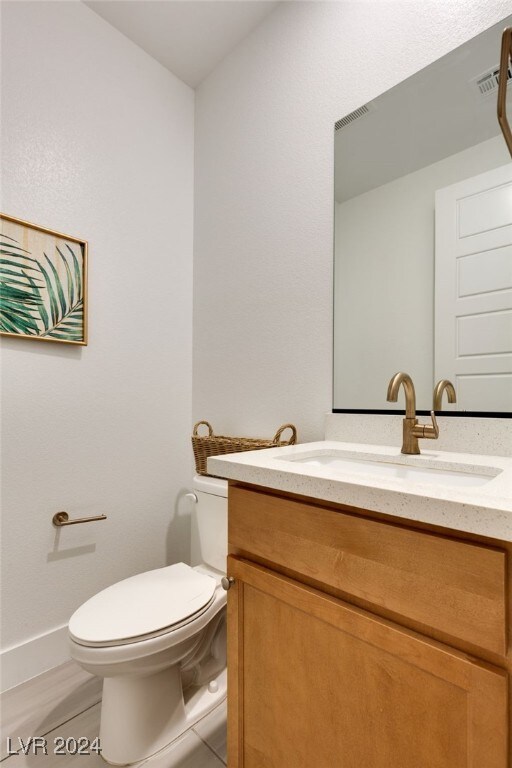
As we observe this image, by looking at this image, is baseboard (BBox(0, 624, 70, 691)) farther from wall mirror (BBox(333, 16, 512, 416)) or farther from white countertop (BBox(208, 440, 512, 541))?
wall mirror (BBox(333, 16, 512, 416))

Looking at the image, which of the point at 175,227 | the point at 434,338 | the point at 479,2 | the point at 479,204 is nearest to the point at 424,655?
the point at 434,338

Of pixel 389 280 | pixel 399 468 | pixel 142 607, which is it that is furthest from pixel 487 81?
pixel 142 607

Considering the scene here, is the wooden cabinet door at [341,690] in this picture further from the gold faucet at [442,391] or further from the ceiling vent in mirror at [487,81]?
the ceiling vent in mirror at [487,81]

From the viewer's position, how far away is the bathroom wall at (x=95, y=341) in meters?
1.43

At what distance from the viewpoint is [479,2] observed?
1090 millimetres

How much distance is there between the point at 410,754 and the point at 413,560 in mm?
313

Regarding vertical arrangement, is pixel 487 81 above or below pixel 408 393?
above

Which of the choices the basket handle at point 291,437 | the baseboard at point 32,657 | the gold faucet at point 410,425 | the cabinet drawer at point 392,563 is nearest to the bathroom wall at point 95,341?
the baseboard at point 32,657

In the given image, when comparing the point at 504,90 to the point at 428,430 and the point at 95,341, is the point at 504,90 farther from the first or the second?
the point at 95,341

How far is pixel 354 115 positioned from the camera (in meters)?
1.36

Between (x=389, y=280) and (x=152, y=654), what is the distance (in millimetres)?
1309

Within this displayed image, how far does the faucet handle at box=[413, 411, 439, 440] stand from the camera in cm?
99

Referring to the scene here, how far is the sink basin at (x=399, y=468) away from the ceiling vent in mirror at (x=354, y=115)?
1149 millimetres

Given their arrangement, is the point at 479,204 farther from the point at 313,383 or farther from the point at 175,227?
the point at 175,227
